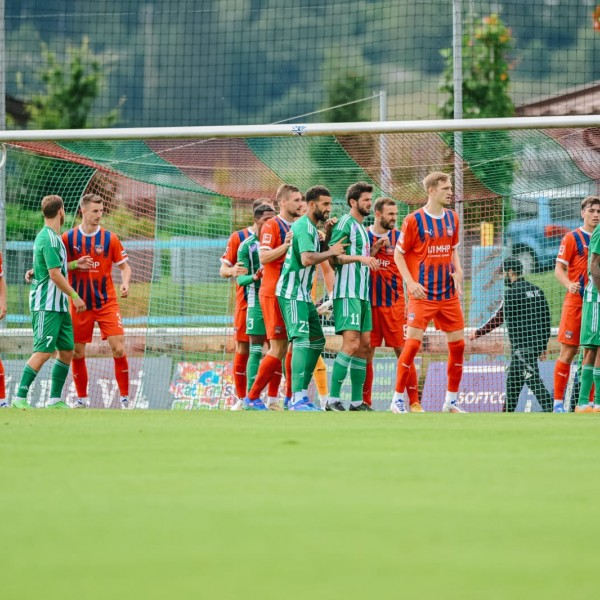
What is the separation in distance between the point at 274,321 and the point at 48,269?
1.99 metres

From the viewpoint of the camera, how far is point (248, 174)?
12.8m

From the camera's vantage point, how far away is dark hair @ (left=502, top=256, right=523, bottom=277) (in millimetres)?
13078

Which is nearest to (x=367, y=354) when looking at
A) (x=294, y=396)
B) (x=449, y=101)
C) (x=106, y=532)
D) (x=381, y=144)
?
(x=294, y=396)

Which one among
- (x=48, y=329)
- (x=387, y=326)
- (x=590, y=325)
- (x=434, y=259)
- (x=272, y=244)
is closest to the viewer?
(x=434, y=259)

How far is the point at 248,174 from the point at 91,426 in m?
6.13

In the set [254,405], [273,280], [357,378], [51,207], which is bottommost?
[254,405]

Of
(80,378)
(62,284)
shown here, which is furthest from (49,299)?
(80,378)

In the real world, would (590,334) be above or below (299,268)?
below

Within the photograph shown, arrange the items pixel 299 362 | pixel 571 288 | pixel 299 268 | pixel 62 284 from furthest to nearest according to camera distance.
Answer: pixel 571 288
pixel 62 284
pixel 299 268
pixel 299 362

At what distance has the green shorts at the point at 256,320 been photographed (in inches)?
436

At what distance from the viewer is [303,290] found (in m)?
9.83

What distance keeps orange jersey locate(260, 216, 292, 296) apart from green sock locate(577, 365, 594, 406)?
2.83 metres

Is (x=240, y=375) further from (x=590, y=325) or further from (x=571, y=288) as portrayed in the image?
(x=590, y=325)

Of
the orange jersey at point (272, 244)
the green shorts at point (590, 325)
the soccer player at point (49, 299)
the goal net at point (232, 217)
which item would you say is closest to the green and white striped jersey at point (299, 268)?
the orange jersey at point (272, 244)
